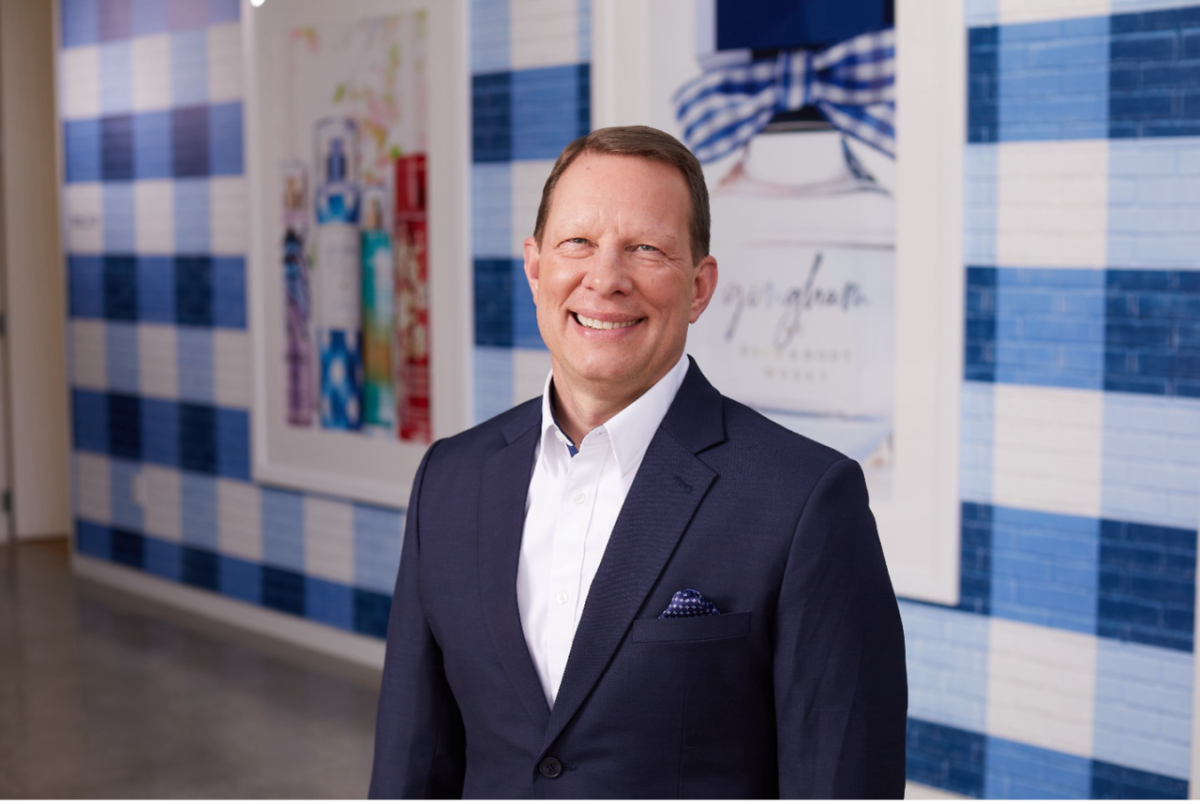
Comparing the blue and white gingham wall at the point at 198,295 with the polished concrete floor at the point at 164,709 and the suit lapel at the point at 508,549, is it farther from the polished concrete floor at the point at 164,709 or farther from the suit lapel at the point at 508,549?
the suit lapel at the point at 508,549

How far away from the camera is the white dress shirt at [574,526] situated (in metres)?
1.33

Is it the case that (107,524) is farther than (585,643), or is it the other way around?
(107,524)

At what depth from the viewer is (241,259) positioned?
16.5ft

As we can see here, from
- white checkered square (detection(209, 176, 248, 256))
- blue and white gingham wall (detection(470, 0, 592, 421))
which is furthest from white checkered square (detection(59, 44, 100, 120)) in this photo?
blue and white gingham wall (detection(470, 0, 592, 421))

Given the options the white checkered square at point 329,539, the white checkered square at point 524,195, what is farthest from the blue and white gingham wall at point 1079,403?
the white checkered square at point 329,539

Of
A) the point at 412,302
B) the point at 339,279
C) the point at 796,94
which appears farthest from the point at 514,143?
the point at 796,94

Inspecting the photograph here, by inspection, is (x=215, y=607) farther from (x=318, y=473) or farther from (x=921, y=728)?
(x=921, y=728)

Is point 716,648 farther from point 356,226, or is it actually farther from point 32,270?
point 32,270

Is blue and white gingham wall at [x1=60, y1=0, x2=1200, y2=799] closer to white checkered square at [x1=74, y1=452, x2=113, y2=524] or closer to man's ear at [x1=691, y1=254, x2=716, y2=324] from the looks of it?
man's ear at [x1=691, y1=254, x2=716, y2=324]

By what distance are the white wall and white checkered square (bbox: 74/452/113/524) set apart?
0.76m

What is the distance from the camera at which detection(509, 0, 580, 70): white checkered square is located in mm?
3791

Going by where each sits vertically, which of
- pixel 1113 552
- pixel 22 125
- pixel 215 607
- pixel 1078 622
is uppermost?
→ pixel 22 125

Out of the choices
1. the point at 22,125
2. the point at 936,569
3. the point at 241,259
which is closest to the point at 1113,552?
the point at 936,569

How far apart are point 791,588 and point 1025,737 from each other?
201cm
